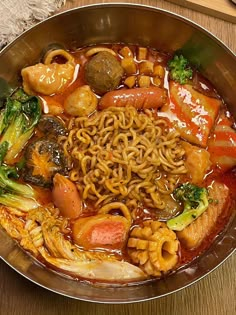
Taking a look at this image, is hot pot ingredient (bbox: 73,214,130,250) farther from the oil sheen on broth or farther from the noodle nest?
the noodle nest

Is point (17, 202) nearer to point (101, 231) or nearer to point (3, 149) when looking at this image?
point (3, 149)

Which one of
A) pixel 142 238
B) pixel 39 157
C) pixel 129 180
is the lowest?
pixel 142 238

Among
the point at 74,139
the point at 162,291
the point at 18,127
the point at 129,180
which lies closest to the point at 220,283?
the point at 162,291

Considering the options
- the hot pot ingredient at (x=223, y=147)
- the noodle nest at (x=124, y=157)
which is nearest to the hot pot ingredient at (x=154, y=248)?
the noodle nest at (x=124, y=157)

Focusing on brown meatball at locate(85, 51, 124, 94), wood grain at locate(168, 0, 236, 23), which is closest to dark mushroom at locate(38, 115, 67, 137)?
brown meatball at locate(85, 51, 124, 94)

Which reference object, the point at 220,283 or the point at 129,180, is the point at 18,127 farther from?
the point at 220,283

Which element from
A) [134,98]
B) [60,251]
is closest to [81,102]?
[134,98]
